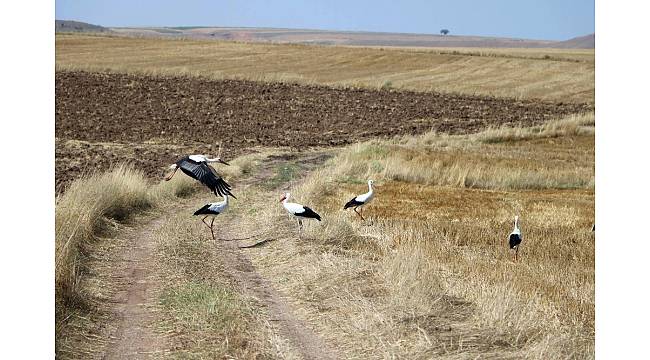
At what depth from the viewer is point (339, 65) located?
253 feet

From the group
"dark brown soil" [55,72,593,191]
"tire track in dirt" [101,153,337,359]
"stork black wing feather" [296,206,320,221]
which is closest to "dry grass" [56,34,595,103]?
"dark brown soil" [55,72,593,191]

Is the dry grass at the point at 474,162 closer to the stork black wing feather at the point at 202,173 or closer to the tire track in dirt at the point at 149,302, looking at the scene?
the stork black wing feather at the point at 202,173

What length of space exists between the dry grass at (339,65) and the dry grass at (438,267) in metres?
39.0

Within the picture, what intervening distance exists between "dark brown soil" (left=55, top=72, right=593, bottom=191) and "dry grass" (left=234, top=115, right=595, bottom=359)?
297 inches

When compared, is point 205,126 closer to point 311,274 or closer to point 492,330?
point 311,274

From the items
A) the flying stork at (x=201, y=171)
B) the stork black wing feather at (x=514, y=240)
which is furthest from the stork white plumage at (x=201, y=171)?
the stork black wing feather at (x=514, y=240)

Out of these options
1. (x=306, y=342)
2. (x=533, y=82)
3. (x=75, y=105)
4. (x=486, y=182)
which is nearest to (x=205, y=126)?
(x=75, y=105)

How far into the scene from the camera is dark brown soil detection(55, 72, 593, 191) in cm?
3115

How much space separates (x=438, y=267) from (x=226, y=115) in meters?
32.1

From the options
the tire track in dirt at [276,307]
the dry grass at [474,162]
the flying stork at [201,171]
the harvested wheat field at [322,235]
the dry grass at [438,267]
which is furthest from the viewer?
the dry grass at [474,162]

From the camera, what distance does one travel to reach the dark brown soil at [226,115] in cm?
3115

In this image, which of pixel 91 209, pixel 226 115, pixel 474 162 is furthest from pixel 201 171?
pixel 226 115

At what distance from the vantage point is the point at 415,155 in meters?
28.5

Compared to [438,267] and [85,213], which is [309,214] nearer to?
[438,267]
